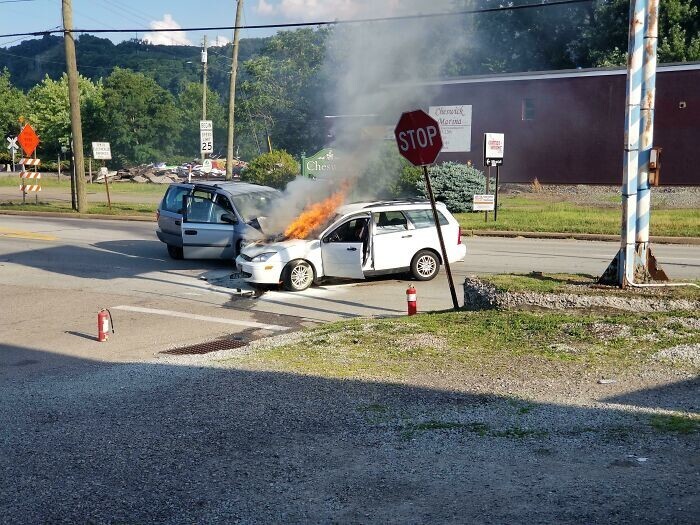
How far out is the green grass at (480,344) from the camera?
8711mm

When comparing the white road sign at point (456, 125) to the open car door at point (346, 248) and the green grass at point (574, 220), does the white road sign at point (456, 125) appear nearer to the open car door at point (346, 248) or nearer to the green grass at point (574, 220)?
the green grass at point (574, 220)

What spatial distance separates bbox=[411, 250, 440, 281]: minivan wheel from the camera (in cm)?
1548

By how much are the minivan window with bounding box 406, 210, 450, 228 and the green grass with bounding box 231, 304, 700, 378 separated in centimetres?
507

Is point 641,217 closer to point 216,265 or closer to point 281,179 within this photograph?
point 216,265

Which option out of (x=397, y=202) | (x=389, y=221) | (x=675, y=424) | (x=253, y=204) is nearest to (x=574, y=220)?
(x=397, y=202)

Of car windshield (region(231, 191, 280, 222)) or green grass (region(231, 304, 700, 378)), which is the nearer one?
green grass (region(231, 304, 700, 378))

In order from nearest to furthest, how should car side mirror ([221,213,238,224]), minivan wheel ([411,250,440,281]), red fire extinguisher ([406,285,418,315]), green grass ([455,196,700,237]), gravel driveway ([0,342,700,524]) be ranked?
gravel driveway ([0,342,700,524]), red fire extinguisher ([406,285,418,315]), minivan wheel ([411,250,440,281]), car side mirror ([221,213,238,224]), green grass ([455,196,700,237])

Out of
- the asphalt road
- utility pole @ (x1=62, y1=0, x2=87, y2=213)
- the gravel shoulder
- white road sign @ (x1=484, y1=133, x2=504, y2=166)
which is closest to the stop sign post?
the asphalt road

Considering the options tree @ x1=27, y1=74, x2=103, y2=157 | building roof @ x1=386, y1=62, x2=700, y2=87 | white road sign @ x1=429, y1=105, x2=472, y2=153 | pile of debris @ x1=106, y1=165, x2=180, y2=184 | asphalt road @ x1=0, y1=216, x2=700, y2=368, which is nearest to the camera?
asphalt road @ x1=0, y1=216, x2=700, y2=368

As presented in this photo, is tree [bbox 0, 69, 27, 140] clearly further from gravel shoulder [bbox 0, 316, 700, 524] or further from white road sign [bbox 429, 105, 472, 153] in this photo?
gravel shoulder [bbox 0, 316, 700, 524]

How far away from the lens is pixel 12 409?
7953mm

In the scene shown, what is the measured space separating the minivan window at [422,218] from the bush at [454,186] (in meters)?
13.6

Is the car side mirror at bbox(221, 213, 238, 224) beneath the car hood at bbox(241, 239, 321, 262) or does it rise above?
above

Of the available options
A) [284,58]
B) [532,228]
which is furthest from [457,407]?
[284,58]
